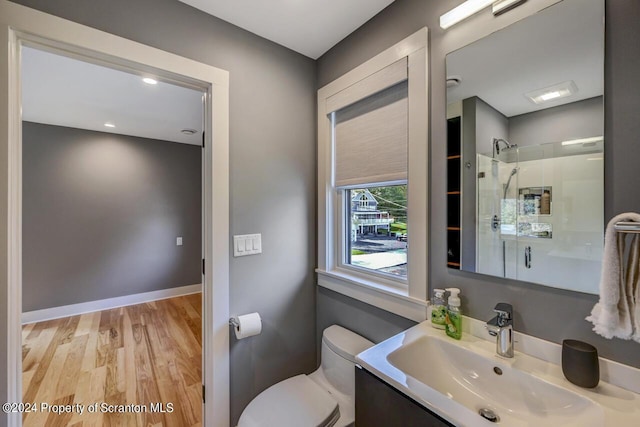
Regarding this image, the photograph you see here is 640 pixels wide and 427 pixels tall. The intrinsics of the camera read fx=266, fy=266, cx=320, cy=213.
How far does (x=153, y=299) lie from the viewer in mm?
3828

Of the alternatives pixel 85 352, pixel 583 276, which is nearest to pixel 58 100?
pixel 85 352

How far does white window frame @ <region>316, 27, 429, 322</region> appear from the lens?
1226 mm

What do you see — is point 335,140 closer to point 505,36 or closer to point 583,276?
point 505,36

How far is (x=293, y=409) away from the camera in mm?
1256

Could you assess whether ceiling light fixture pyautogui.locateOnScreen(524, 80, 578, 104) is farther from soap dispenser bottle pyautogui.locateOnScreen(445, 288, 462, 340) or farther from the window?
soap dispenser bottle pyautogui.locateOnScreen(445, 288, 462, 340)

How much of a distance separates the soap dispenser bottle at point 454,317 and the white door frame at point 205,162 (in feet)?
3.67

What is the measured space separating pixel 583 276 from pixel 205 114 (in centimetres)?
176

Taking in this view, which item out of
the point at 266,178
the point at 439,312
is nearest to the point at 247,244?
the point at 266,178

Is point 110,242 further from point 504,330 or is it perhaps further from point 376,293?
point 504,330

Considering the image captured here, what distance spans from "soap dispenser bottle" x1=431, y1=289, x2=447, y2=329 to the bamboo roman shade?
22.6 inches

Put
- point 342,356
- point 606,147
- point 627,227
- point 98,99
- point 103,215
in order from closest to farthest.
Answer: point 627,227, point 606,147, point 342,356, point 98,99, point 103,215

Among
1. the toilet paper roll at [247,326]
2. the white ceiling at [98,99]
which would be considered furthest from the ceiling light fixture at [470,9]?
the white ceiling at [98,99]

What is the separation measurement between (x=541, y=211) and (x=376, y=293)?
82 cm

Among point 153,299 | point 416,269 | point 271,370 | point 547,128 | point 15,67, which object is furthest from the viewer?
point 153,299
